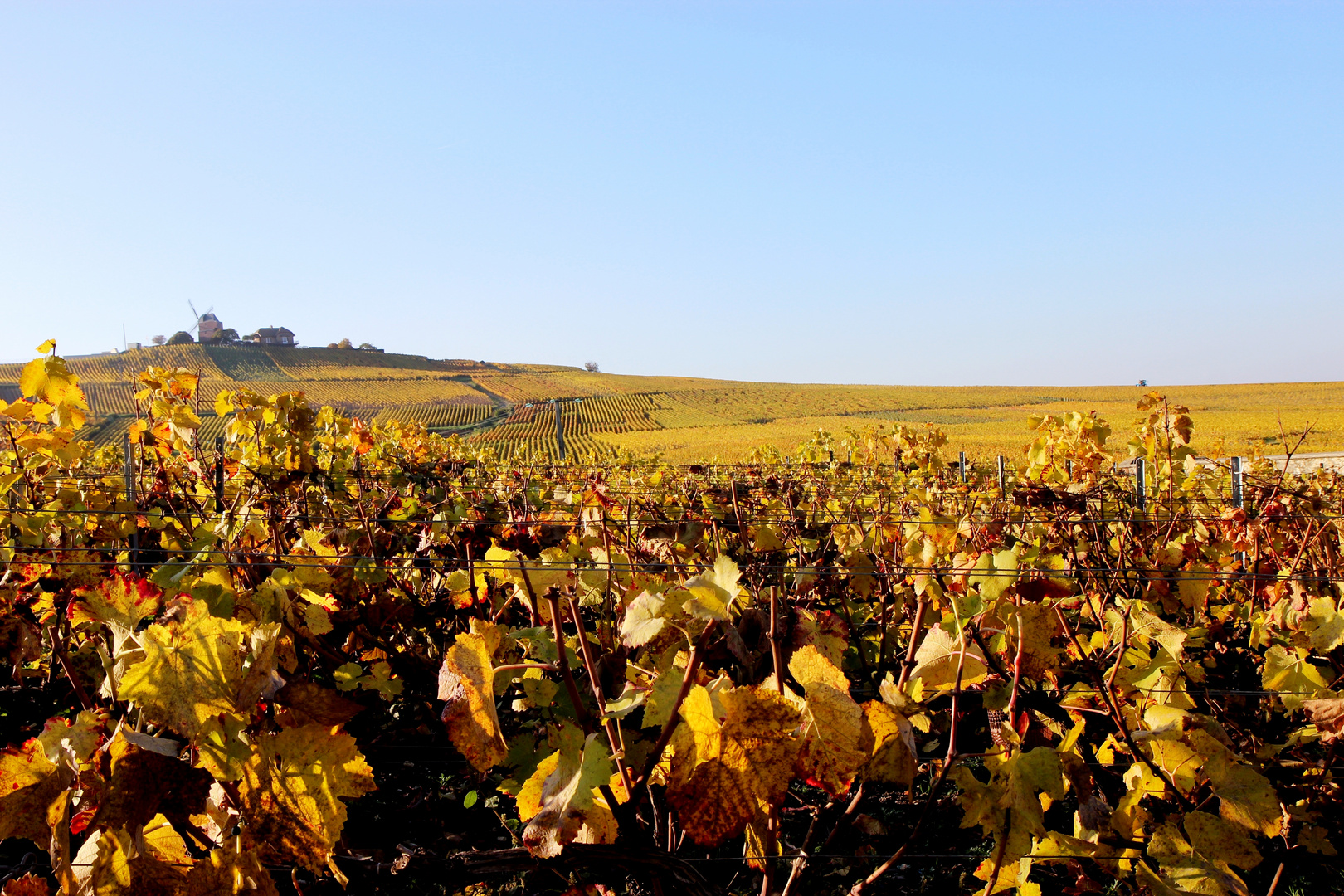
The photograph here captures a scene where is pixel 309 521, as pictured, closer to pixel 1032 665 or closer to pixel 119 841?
pixel 119 841

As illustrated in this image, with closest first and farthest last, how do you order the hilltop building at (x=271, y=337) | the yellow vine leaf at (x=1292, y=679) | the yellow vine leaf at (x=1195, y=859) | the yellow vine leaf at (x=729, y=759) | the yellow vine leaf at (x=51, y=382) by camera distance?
the yellow vine leaf at (x=729, y=759), the yellow vine leaf at (x=1195, y=859), the yellow vine leaf at (x=1292, y=679), the yellow vine leaf at (x=51, y=382), the hilltop building at (x=271, y=337)

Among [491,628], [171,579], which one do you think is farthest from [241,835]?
[171,579]

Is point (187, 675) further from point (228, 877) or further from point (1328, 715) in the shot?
point (1328, 715)

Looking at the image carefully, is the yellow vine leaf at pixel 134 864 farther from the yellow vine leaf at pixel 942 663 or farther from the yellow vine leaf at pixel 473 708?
the yellow vine leaf at pixel 942 663

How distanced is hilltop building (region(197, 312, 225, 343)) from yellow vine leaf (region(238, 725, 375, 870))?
9755cm

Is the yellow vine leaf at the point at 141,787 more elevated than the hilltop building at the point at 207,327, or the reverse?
the hilltop building at the point at 207,327

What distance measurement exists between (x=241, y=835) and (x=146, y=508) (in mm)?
2592

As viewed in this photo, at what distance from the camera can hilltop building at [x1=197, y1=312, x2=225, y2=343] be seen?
88.7 meters

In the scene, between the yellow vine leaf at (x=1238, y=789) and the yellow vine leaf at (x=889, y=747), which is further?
the yellow vine leaf at (x=1238, y=789)

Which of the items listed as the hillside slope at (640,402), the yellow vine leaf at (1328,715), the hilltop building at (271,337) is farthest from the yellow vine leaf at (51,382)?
the hilltop building at (271,337)

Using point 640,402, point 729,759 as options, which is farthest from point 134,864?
point 640,402

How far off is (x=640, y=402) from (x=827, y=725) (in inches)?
2476

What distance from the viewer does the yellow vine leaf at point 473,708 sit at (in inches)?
41.8

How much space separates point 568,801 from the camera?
102cm
